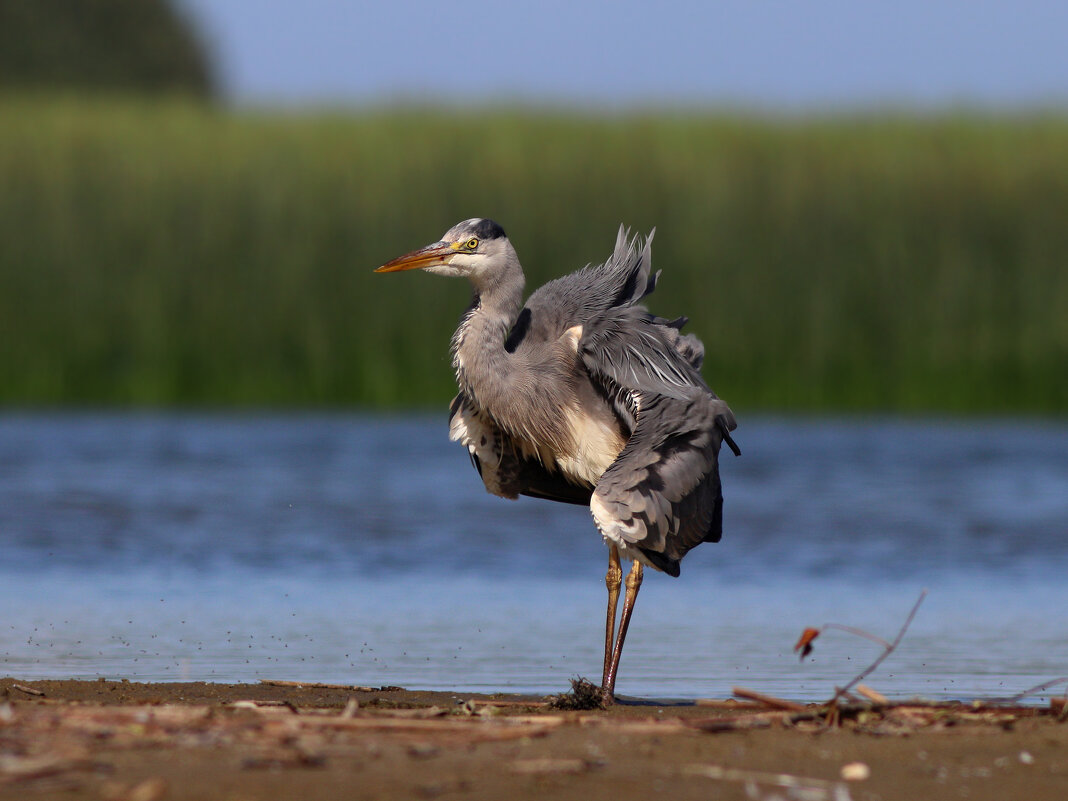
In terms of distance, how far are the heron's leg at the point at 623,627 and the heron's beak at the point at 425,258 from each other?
1.46 meters

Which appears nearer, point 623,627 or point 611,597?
point 623,627

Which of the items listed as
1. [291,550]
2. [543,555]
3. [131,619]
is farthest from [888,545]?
[131,619]

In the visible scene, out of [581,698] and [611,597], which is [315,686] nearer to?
[581,698]

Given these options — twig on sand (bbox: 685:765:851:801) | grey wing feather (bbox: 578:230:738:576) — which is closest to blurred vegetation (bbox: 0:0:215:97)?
grey wing feather (bbox: 578:230:738:576)

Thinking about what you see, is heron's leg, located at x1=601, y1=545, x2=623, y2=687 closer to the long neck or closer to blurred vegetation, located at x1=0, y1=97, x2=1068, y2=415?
the long neck

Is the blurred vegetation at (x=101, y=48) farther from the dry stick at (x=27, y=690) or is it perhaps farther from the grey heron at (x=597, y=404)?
the dry stick at (x=27, y=690)

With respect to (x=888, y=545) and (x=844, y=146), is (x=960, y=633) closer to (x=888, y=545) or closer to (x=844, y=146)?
(x=888, y=545)

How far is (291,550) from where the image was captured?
30.9 ft

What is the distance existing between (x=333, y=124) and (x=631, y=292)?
1412cm

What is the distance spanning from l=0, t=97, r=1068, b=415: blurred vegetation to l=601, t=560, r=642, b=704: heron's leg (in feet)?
32.8

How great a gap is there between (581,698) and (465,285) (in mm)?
11278

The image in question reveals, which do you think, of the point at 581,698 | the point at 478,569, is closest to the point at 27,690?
the point at 581,698

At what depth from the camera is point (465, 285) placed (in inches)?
654

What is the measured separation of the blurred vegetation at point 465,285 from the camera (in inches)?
641
